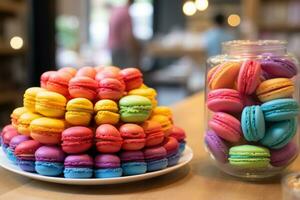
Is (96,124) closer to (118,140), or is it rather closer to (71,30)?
(118,140)

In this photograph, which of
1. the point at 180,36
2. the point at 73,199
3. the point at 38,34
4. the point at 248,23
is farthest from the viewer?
the point at 180,36

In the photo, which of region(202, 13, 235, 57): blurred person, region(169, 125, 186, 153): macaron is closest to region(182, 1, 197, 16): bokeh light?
region(202, 13, 235, 57): blurred person

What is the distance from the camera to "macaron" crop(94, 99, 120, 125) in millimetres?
598

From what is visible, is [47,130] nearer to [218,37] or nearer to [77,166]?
[77,166]

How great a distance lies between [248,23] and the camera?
4004 millimetres

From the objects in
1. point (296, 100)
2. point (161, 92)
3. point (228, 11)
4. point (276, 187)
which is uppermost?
point (228, 11)

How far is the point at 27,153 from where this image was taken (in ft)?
1.98

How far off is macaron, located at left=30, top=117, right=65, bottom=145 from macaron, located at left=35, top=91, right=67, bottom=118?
0.01m

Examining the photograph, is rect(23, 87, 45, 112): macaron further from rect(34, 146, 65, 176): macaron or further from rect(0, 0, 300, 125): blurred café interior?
rect(0, 0, 300, 125): blurred café interior

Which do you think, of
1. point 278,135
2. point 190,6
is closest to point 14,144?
point 278,135

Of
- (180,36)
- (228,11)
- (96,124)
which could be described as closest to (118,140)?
(96,124)

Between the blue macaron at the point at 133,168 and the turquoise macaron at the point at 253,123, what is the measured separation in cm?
15

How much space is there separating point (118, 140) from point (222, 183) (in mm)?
164

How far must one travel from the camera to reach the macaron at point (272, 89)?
24.2 inches
